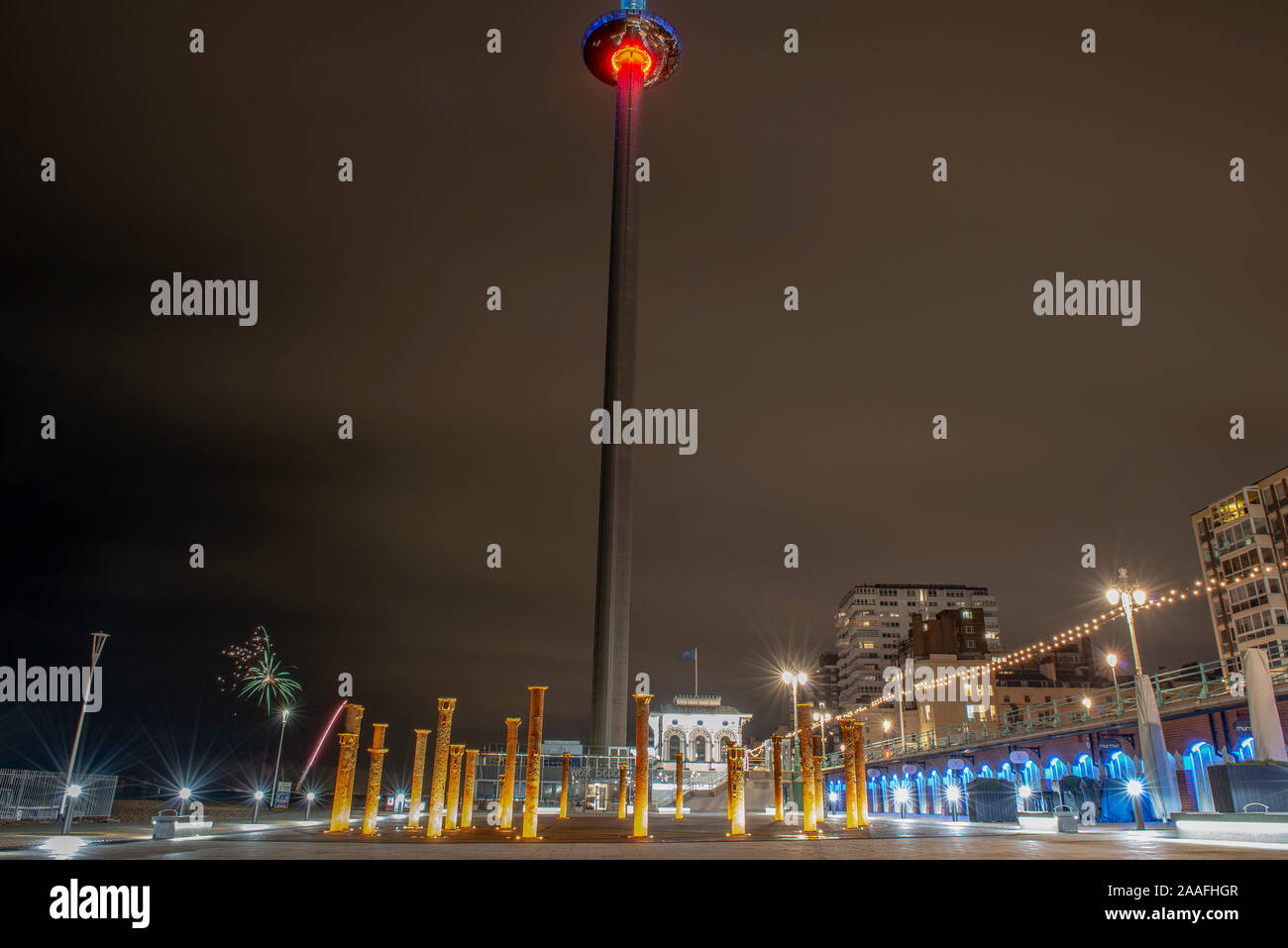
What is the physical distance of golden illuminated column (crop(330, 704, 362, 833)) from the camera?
2375cm

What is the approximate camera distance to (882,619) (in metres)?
181

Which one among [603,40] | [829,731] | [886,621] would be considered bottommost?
[829,731]

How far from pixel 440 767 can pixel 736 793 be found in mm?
8848

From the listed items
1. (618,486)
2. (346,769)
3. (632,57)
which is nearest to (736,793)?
(346,769)

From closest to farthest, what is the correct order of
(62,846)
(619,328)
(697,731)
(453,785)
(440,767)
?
1. (62,846)
2. (440,767)
3. (453,785)
4. (619,328)
5. (697,731)

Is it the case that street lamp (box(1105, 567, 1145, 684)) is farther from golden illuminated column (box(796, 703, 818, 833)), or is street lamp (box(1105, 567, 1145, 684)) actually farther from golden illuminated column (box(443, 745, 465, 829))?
golden illuminated column (box(443, 745, 465, 829))

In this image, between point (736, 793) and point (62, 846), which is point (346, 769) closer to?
point (62, 846)

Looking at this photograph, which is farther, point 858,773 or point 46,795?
point 46,795

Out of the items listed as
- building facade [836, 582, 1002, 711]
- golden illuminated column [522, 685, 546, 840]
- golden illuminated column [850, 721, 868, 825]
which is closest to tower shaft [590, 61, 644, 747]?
golden illuminated column [850, 721, 868, 825]

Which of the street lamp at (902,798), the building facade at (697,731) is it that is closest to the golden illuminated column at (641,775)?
the street lamp at (902,798)

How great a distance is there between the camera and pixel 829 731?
16012 cm
